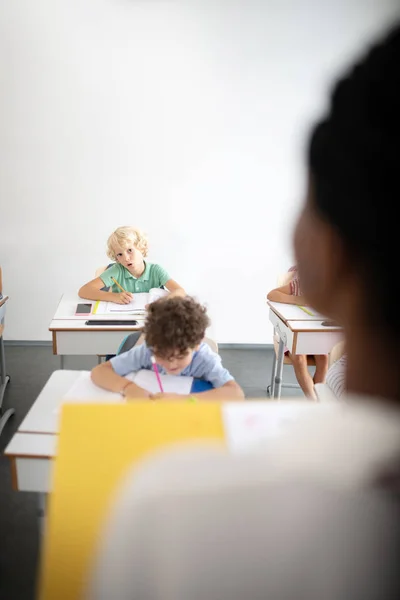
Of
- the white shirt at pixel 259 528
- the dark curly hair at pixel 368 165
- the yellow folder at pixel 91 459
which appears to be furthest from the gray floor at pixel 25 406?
the dark curly hair at pixel 368 165

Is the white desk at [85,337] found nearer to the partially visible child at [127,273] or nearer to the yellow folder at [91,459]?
the partially visible child at [127,273]

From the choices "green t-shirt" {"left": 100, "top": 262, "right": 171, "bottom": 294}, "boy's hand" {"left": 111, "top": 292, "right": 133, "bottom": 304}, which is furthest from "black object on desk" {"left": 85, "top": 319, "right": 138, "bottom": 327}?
"green t-shirt" {"left": 100, "top": 262, "right": 171, "bottom": 294}

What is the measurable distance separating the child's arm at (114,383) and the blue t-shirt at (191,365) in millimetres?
40

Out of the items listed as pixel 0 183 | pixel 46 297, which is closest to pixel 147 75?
pixel 0 183

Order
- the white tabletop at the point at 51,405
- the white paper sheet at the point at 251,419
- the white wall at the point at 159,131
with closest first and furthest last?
the white paper sheet at the point at 251,419
the white tabletop at the point at 51,405
the white wall at the point at 159,131

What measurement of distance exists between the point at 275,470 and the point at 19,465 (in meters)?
1.00

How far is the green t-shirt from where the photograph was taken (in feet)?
8.98

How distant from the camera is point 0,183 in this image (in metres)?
3.38

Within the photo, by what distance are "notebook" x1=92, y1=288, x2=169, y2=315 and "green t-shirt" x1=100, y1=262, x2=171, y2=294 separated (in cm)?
15

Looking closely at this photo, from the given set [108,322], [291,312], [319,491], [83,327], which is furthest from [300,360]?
[319,491]

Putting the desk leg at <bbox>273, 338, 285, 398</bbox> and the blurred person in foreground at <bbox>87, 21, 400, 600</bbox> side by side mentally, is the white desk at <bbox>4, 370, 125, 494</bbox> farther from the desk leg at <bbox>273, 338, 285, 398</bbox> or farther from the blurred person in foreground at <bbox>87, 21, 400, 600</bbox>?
the desk leg at <bbox>273, 338, 285, 398</bbox>

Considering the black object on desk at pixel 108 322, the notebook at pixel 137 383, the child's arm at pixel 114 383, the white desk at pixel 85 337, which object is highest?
the child's arm at pixel 114 383

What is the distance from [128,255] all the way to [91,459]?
7.26 ft

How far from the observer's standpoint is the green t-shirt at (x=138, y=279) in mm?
2738
